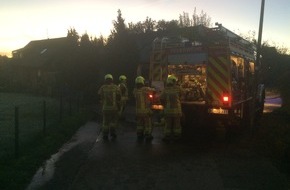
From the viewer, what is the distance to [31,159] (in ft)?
26.1

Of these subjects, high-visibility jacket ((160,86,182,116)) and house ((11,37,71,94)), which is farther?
house ((11,37,71,94))

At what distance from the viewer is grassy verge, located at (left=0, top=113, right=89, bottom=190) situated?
6508 mm

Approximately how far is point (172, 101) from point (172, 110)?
9.3 inches

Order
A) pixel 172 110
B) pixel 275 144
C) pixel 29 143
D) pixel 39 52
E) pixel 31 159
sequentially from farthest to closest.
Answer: pixel 39 52, pixel 172 110, pixel 29 143, pixel 275 144, pixel 31 159

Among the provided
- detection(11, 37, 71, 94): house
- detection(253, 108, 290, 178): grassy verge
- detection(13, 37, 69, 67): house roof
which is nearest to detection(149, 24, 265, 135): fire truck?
detection(253, 108, 290, 178): grassy verge

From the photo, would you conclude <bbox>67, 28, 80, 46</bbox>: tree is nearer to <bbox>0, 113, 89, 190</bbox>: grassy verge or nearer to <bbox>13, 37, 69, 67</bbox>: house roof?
<bbox>0, 113, 89, 190</bbox>: grassy verge

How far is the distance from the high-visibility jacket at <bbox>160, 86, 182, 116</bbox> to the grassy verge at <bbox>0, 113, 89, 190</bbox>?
2929 mm

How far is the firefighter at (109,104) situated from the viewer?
421 inches

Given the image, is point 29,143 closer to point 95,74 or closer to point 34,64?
point 95,74

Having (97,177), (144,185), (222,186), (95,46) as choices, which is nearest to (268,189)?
(222,186)

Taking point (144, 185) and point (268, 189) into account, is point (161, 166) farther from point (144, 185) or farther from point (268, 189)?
point (268, 189)

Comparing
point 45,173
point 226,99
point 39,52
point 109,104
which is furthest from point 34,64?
point 45,173

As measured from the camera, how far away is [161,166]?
7.77m

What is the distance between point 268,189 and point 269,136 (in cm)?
479
